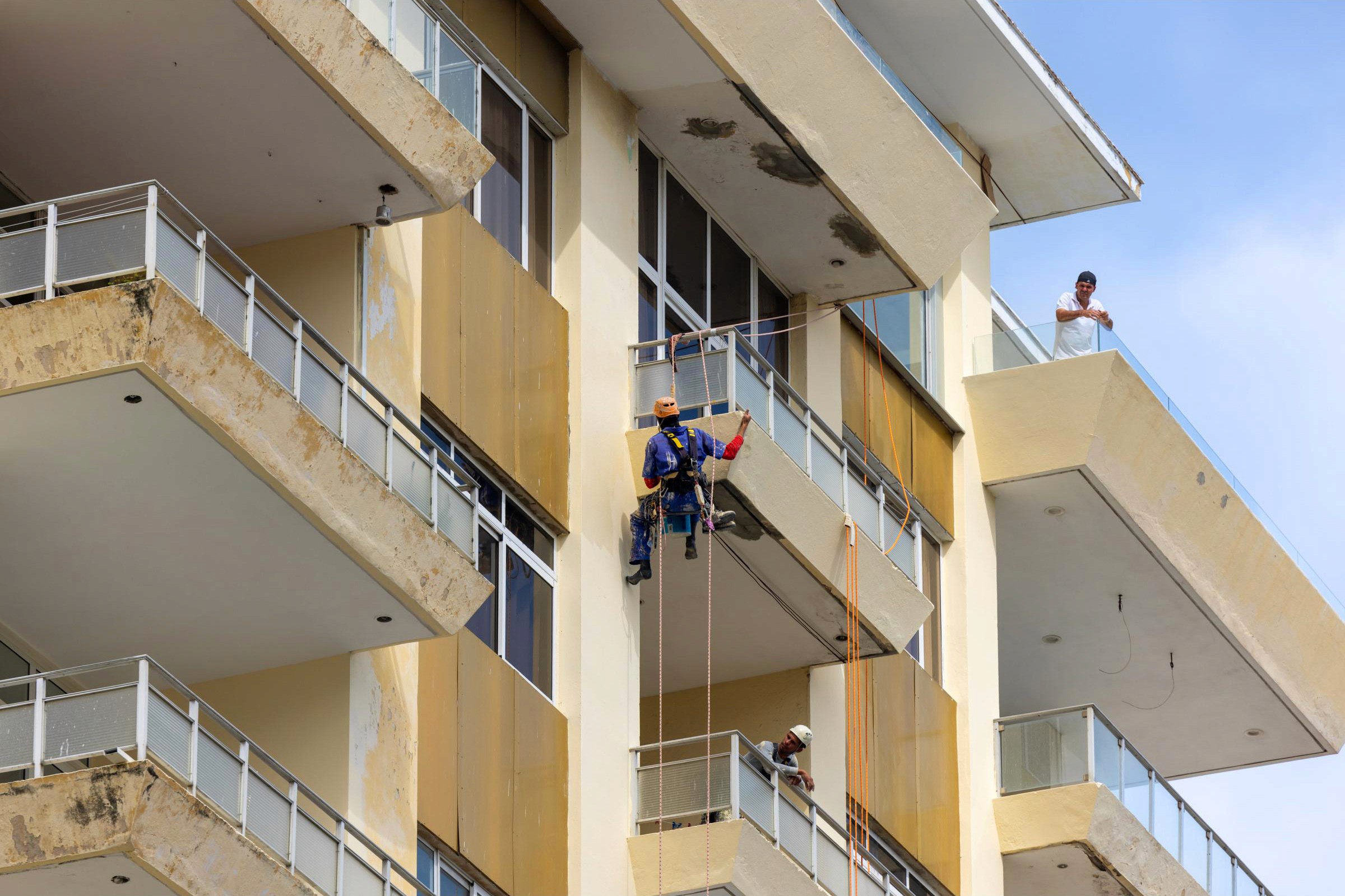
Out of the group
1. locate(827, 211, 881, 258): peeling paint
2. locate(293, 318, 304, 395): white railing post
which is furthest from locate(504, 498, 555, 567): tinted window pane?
locate(827, 211, 881, 258): peeling paint

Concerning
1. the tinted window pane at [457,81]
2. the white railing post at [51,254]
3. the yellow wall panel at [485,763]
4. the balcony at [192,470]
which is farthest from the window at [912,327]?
the white railing post at [51,254]

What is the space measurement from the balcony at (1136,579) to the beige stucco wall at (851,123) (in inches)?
130

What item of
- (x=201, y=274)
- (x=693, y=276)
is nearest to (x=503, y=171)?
(x=693, y=276)

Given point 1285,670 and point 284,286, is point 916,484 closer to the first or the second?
point 1285,670

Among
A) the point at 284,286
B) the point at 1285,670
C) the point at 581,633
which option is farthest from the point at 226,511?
the point at 1285,670

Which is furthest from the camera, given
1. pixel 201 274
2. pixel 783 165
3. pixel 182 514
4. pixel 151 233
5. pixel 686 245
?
pixel 686 245

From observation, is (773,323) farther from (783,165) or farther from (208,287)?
(208,287)

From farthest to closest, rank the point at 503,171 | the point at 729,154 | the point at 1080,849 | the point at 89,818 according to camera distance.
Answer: the point at 1080,849, the point at 729,154, the point at 503,171, the point at 89,818

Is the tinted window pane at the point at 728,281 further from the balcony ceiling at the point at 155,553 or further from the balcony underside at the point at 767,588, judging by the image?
the balcony ceiling at the point at 155,553

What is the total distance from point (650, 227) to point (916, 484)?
5.85 m

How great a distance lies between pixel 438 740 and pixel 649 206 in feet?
25.1

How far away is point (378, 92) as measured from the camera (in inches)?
773

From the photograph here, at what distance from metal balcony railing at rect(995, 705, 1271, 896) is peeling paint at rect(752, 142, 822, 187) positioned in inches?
276

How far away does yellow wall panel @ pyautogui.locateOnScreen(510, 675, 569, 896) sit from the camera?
22062mm
